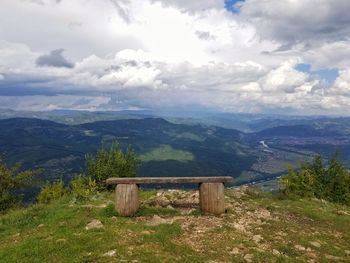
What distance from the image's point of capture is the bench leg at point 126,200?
20.6 m

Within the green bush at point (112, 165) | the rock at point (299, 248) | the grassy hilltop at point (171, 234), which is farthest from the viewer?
the green bush at point (112, 165)

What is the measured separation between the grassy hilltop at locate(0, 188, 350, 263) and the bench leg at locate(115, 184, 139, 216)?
48cm

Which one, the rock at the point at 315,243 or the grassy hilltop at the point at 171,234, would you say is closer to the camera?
the grassy hilltop at the point at 171,234

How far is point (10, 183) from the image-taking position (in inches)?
1975

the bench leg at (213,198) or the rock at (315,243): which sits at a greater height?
the bench leg at (213,198)

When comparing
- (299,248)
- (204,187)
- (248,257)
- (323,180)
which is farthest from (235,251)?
(323,180)

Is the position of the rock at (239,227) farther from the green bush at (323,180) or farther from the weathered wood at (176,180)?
the green bush at (323,180)

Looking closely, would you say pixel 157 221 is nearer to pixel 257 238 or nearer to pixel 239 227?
pixel 239 227

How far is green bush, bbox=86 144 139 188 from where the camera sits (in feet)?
145

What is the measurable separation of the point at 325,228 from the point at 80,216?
13.8 metres

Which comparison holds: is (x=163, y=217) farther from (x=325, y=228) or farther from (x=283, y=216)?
(x=325, y=228)

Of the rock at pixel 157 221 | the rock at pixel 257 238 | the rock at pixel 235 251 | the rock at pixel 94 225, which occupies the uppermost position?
the rock at pixel 94 225

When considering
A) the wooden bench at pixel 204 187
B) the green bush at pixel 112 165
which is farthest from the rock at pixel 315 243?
the green bush at pixel 112 165

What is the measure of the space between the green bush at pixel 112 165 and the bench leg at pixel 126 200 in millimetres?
23480
